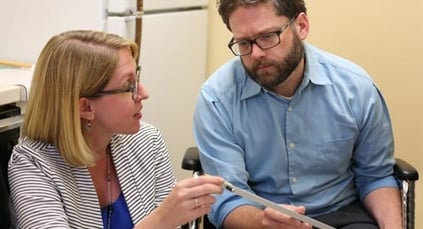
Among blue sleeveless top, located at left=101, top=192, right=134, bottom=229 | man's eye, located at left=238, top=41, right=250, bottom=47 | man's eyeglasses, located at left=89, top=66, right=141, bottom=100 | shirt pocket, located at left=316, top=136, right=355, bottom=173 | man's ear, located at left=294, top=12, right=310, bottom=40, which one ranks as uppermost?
man's ear, located at left=294, top=12, right=310, bottom=40

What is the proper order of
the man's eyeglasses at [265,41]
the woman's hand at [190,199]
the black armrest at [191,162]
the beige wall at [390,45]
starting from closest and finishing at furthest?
the woman's hand at [190,199] → the man's eyeglasses at [265,41] → the black armrest at [191,162] → the beige wall at [390,45]

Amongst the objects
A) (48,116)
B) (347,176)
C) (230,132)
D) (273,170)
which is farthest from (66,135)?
(347,176)

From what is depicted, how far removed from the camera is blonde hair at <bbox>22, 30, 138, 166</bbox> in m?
1.41

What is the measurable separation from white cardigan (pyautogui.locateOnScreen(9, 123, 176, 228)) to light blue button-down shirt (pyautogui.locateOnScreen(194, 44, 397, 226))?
17cm

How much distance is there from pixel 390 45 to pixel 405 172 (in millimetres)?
944

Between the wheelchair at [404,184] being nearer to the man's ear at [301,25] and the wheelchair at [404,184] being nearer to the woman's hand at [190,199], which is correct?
the woman's hand at [190,199]

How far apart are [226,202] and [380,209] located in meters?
0.45

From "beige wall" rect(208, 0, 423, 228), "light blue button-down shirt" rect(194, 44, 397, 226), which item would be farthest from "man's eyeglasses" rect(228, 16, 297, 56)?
"beige wall" rect(208, 0, 423, 228)

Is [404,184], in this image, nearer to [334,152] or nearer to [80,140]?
[334,152]

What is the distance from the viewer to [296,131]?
174 centimetres

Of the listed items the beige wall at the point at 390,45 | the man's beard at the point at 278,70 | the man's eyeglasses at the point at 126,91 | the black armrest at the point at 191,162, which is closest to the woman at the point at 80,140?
the man's eyeglasses at the point at 126,91

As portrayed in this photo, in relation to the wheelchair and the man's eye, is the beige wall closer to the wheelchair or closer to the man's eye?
the wheelchair

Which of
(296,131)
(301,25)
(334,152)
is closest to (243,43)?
(301,25)

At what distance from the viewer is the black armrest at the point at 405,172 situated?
1.69 metres
